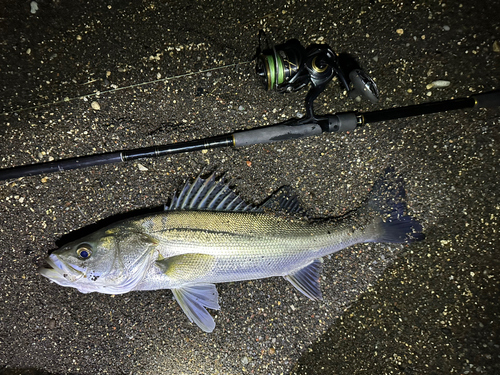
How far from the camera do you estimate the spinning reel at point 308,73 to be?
1.68m

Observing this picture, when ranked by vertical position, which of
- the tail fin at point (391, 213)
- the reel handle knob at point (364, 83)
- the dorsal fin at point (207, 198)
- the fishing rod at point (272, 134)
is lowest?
the tail fin at point (391, 213)

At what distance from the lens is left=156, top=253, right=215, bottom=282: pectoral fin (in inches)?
68.9

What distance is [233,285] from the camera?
208 centimetres

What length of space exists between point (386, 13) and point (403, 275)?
76.1 inches

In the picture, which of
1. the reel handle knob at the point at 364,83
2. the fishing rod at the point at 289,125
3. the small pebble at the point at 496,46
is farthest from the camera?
the small pebble at the point at 496,46

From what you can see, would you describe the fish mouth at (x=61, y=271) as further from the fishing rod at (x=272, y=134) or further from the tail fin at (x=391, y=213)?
the tail fin at (x=391, y=213)

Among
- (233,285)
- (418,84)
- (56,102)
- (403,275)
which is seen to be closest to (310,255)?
(233,285)

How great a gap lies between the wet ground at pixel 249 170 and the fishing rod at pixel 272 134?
6.2 inches

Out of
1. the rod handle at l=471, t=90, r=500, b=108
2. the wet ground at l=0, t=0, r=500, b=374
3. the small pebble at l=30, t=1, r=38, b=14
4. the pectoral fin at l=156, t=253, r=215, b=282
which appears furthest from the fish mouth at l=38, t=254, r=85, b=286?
the rod handle at l=471, t=90, r=500, b=108

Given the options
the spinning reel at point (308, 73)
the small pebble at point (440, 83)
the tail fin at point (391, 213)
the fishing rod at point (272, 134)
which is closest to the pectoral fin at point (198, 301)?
the fishing rod at point (272, 134)

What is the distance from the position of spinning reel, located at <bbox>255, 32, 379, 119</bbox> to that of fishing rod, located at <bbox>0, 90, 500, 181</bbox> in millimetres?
123

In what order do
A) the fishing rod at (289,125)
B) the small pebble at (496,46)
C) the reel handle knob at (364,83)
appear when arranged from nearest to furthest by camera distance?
the reel handle knob at (364,83), the fishing rod at (289,125), the small pebble at (496,46)

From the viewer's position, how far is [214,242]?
5.78 ft

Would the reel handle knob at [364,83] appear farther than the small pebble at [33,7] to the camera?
No
